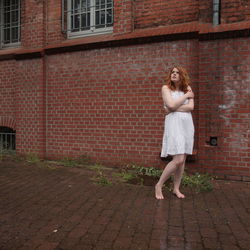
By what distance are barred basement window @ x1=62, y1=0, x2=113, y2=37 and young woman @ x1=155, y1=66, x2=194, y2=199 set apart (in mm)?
3132

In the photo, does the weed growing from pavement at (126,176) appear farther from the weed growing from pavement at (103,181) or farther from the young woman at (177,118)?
the young woman at (177,118)

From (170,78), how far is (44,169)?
3.47 metres

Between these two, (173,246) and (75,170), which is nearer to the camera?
(173,246)

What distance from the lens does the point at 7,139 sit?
7.68m

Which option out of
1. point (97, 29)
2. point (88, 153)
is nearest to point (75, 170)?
point (88, 153)

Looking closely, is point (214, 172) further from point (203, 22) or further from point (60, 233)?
point (60, 233)

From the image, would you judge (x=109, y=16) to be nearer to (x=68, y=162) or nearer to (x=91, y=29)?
(x=91, y=29)

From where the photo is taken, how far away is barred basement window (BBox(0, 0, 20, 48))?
768 centimetres

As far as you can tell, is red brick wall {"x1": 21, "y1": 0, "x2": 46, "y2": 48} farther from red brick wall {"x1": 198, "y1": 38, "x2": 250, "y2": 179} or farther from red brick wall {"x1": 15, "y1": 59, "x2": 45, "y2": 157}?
red brick wall {"x1": 198, "y1": 38, "x2": 250, "y2": 179}

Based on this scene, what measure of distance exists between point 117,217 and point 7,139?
551 cm

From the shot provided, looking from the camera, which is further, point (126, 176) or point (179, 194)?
point (126, 176)

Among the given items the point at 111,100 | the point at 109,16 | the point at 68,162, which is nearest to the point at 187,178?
the point at 111,100

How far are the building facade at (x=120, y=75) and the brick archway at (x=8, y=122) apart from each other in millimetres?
27

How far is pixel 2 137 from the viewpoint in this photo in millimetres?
7699
